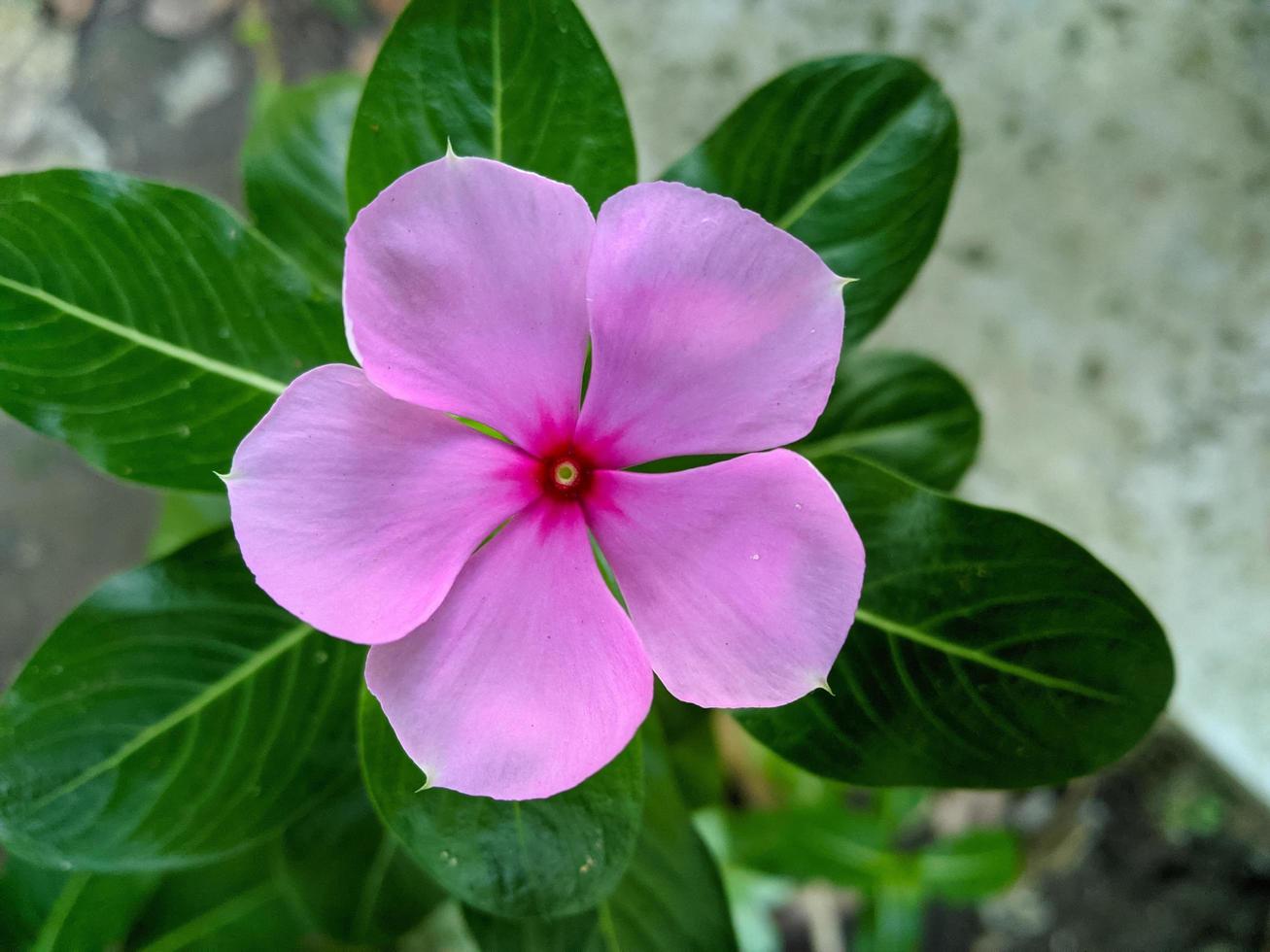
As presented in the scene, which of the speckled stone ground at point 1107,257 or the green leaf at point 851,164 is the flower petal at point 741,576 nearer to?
the green leaf at point 851,164

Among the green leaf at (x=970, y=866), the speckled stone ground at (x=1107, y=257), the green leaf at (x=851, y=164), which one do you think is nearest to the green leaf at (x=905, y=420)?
the green leaf at (x=851, y=164)

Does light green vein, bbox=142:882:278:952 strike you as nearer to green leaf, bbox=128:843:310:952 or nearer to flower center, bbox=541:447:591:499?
green leaf, bbox=128:843:310:952

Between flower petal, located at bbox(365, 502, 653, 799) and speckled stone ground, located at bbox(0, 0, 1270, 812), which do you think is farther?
speckled stone ground, located at bbox(0, 0, 1270, 812)

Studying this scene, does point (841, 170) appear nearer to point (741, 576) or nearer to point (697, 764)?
point (741, 576)

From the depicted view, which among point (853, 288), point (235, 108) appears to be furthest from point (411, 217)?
point (235, 108)

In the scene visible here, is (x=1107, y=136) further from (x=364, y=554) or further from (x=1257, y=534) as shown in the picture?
(x=364, y=554)

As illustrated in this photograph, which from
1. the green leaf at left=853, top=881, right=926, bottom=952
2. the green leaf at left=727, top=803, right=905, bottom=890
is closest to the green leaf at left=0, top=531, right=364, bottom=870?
the green leaf at left=727, top=803, right=905, bottom=890
